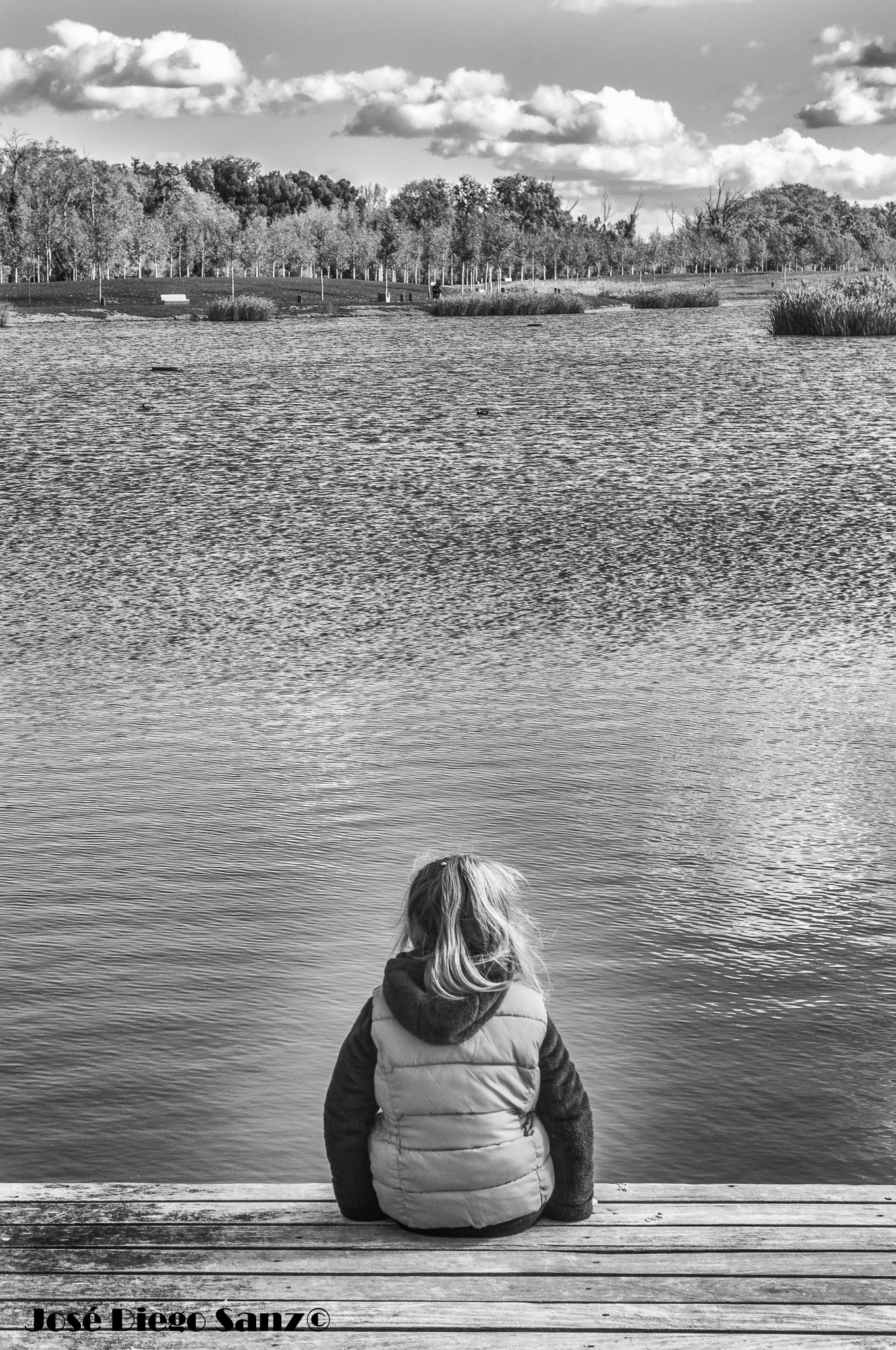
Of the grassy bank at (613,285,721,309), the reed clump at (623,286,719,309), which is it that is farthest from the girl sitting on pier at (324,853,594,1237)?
the grassy bank at (613,285,721,309)

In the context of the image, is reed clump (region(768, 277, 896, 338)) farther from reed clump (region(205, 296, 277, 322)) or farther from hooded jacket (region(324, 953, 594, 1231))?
hooded jacket (region(324, 953, 594, 1231))

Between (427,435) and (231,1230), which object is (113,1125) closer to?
(231,1230)

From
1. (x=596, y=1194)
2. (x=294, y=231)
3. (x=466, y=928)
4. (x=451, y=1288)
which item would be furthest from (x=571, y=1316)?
(x=294, y=231)

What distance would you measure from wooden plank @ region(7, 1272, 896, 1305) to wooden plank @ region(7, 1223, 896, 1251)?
14cm

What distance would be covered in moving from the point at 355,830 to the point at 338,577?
7.85 m

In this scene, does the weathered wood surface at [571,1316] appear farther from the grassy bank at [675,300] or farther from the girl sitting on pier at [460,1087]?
the grassy bank at [675,300]

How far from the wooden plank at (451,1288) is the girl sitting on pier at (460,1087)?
21 cm

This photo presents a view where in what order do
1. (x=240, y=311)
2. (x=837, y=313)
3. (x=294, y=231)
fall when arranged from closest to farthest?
(x=837, y=313), (x=240, y=311), (x=294, y=231)

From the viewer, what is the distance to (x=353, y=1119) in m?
3.64

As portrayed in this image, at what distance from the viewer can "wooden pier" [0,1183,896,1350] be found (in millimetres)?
3240

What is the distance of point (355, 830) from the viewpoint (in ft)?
28.0

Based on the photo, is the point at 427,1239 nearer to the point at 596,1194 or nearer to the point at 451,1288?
the point at 451,1288

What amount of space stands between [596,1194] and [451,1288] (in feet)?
2.21

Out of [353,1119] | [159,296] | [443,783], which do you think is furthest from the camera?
[159,296]
